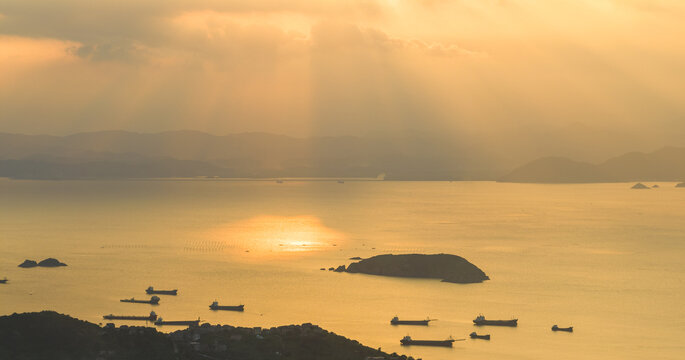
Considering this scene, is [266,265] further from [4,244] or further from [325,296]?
[4,244]

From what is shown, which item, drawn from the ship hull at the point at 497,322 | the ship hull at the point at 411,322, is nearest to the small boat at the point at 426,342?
the ship hull at the point at 411,322

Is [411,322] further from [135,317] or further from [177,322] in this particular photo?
[135,317]

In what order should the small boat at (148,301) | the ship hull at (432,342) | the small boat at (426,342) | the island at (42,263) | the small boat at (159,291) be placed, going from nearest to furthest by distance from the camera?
1. the small boat at (426,342)
2. the ship hull at (432,342)
3. the small boat at (148,301)
4. the small boat at (159,291)
5. the island at (42,263)

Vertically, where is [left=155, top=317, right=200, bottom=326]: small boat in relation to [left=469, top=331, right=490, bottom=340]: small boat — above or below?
above

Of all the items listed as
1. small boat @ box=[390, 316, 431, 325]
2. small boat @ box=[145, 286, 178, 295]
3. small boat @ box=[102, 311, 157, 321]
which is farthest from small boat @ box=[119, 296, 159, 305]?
small boat @ box=[390, 316, 431, 325]

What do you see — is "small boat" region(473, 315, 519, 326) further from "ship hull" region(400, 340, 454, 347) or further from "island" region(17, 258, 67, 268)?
"island" region(17, 258, 67, 268)

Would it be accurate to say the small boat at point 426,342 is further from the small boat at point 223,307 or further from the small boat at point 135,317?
the small boat at point 135,317

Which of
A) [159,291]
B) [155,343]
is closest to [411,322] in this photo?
[159,291]
